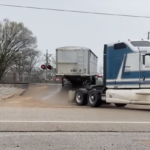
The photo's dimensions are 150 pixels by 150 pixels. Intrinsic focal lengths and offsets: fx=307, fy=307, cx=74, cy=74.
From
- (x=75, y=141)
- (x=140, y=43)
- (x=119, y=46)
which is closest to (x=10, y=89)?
(x=119, y=46)

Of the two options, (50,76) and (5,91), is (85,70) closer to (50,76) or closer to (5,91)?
(5,91)

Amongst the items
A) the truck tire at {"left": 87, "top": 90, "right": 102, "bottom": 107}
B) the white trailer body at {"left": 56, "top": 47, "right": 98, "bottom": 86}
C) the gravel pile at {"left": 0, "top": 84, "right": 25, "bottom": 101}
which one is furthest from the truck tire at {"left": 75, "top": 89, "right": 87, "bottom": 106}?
the gravel pile at {"left": 0, "top": 84, "right": 25, "bottom": 101}

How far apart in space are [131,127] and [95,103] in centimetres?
782

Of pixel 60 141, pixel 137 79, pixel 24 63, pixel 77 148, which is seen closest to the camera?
pixel 77 148

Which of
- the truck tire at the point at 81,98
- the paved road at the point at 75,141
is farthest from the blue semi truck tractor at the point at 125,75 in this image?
the paved road at the point at 75,141

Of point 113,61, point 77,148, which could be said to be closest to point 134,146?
point 77,148

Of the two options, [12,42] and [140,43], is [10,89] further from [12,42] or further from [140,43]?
[12,42]

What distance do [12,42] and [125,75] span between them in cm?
4343

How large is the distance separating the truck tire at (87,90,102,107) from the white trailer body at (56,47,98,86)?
5.01 metres

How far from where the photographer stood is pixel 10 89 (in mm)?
26594

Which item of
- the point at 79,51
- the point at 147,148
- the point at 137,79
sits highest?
the point at 79,51

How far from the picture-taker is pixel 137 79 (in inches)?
584

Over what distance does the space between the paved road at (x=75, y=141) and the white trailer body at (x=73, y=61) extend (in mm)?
14059

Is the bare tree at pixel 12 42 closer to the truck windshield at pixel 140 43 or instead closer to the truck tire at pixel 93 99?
the truck tire at pixel 93 99
